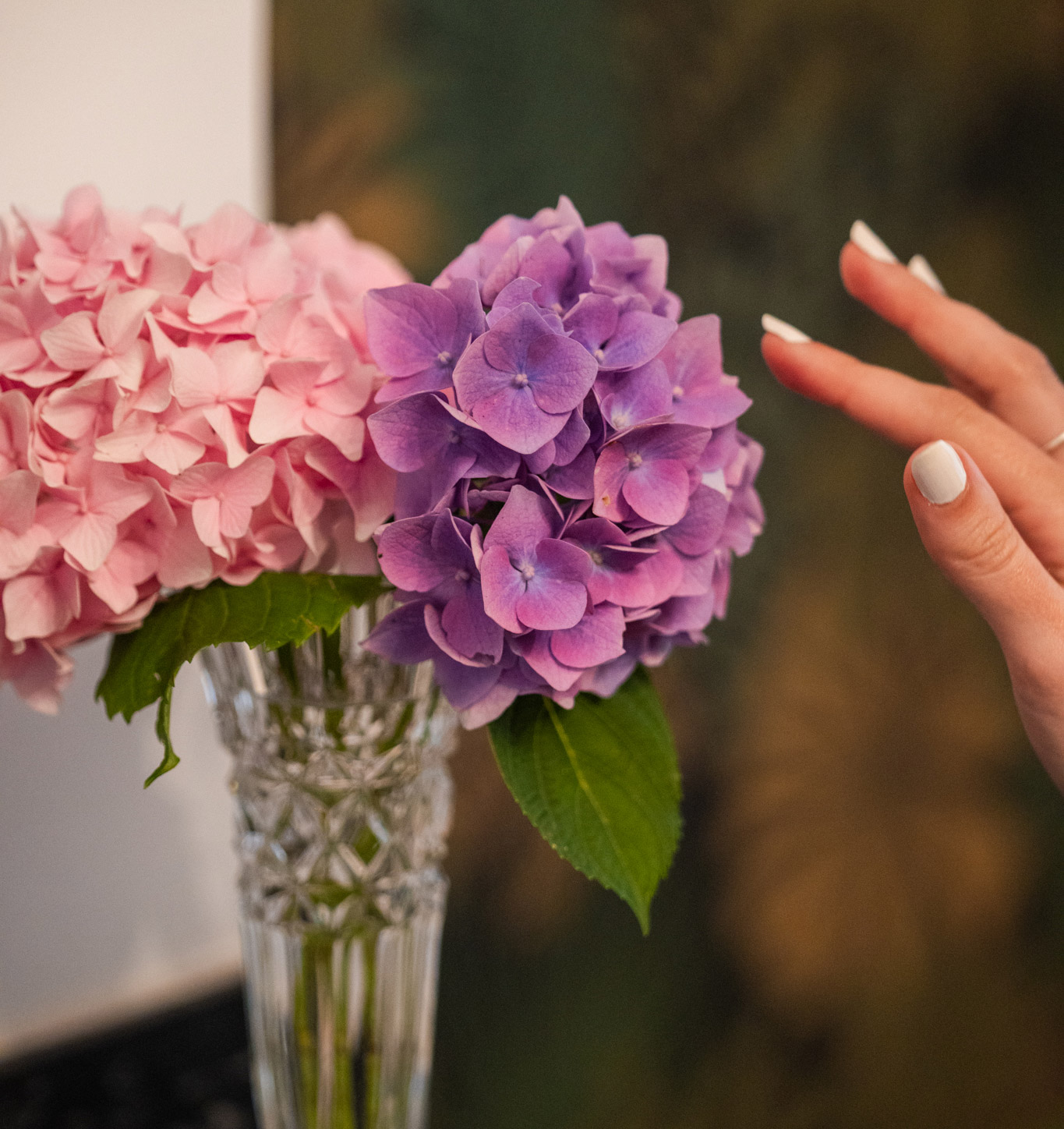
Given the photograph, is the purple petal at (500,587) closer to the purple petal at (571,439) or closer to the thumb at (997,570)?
the purple petal at (571,439)

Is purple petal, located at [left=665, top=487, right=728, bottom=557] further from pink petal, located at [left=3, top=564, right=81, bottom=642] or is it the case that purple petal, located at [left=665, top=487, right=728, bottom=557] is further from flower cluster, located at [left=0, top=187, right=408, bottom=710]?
pink petal, located at [left=3, top=564, right=81, bottom=642]

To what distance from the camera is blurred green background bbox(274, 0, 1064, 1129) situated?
37.5 inches

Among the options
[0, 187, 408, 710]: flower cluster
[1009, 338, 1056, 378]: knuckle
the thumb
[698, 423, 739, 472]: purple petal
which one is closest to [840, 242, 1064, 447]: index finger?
[1009, 338, 1056, 378]: knuckle

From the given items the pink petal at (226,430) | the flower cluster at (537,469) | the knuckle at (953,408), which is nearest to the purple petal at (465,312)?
the flower cluster at (537,469)

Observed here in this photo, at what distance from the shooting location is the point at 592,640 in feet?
1.28

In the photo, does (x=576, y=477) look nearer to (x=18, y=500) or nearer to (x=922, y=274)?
(x=18, y=500)

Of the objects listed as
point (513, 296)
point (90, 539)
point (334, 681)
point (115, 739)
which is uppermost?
point (513, 296)

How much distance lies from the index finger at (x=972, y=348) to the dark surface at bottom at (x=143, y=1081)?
789 mm

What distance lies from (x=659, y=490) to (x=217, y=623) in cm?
20

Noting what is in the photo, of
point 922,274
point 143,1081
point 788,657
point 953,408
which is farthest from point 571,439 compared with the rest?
point 788,657

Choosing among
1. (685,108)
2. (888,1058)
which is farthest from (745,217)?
(888,1058)

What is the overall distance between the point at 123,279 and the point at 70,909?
1.88ft

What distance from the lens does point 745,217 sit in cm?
103

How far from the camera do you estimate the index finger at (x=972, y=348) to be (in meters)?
0.62
